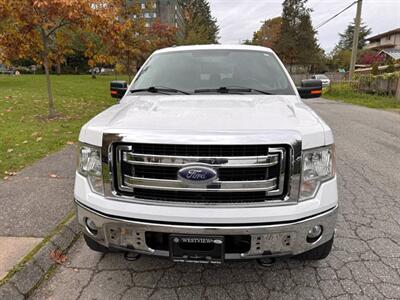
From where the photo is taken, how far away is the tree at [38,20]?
6727 millimetres

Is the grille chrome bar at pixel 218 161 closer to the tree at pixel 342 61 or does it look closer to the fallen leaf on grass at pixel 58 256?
the fallen leaf on grass at pixel 58 256

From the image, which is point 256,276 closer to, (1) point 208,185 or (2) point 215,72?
(1) point 208,185

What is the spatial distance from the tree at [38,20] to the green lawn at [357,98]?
1225 centimetres

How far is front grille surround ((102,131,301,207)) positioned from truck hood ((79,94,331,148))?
0.07 metres

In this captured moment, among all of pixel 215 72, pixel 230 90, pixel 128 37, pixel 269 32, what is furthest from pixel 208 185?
pixel 269 32

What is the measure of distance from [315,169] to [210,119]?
2.53 feet

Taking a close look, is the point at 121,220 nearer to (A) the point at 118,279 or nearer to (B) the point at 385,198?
(A) the point at 118,279

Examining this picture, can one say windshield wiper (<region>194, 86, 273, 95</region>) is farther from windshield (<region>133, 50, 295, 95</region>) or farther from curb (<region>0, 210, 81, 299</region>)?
curb (<region>0, 210, 81, 299</region>)

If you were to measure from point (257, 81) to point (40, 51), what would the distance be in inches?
292

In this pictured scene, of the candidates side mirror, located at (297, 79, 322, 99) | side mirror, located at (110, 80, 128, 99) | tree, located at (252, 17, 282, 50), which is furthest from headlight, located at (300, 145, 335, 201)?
tree, located at (252, 17, 282, 50)

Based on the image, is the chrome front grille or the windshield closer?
the chrome front grille

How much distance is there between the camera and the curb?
2.27 m

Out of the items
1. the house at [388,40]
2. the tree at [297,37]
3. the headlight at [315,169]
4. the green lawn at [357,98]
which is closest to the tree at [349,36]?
the house at [388,40]

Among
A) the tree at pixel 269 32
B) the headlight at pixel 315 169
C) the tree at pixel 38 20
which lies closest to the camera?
the headlight at pixel 315 169
